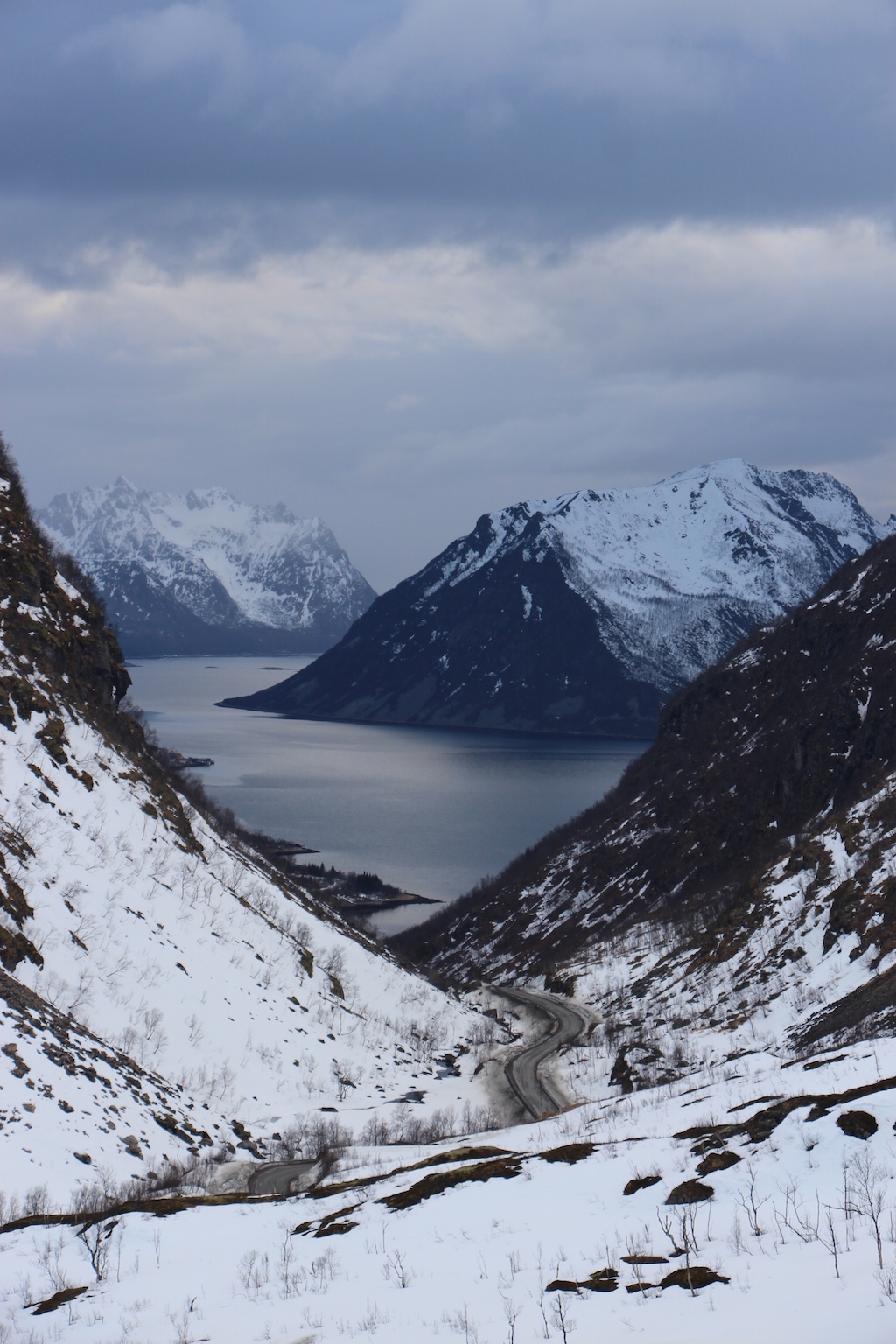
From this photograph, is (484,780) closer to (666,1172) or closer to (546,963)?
(546,963)

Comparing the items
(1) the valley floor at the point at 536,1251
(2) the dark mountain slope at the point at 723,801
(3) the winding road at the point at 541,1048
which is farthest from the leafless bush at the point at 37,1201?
(2) the dark mountain slope at the point at 723,801

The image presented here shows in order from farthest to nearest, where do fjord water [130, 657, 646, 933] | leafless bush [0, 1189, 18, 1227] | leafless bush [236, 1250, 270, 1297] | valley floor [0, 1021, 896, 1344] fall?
1. fjord water [130, 657, 646, 933]
2. leafless bush [0, 1189, 18, 1227]
3. leafless bush [236, 1250, 270, 1297]
4. valley floor [0, 1021, 896, 1344]

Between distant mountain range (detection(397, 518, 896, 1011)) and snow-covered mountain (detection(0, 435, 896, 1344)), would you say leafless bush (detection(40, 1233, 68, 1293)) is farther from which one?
distant mountain range (detection(397, 518, 896, 1011))

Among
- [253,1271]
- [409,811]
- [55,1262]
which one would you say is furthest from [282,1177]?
[409,811]

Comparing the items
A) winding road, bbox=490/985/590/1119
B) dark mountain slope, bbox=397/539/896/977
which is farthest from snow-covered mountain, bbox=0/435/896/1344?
dark mountain slope, bbox=397/539/896/977

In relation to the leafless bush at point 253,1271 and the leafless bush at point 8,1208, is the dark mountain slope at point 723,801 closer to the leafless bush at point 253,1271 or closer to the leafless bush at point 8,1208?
the leafless bush at point 8,1208

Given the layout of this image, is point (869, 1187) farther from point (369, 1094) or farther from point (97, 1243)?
point (369, 1094)
